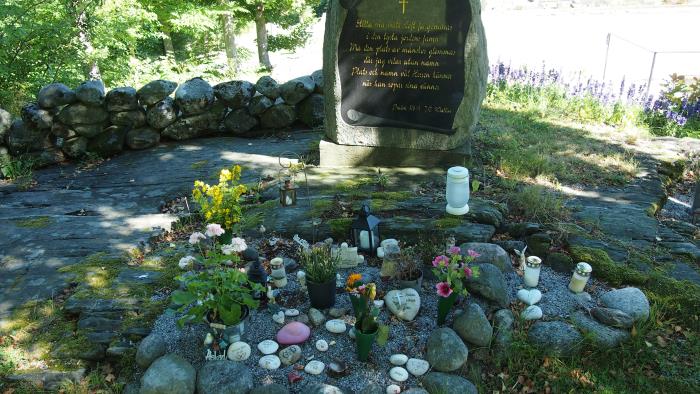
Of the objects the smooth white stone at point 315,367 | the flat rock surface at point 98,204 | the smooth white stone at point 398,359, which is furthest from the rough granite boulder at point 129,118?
the smooth white stone at point 398,359

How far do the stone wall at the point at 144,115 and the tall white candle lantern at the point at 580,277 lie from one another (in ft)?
16.3

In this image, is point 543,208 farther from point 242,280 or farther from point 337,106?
point 242,280

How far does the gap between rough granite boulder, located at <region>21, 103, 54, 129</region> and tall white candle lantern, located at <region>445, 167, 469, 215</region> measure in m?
5.85

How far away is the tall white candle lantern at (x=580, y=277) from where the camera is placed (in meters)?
3.81

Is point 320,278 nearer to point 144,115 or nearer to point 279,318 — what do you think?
point 279,318

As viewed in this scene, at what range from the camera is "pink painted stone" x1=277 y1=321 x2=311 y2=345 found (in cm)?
339

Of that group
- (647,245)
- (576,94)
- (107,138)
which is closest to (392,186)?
(647,245)

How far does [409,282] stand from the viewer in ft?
12.5

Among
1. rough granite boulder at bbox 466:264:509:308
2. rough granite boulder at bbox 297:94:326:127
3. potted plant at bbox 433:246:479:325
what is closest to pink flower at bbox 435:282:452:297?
potted plant at bbox 433:246:479:325

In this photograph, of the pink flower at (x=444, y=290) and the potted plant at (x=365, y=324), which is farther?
the pink flower at (x=444, y=290)

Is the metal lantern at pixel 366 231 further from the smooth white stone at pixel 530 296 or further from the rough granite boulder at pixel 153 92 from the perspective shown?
the rough granite boulder at pixel 153 92

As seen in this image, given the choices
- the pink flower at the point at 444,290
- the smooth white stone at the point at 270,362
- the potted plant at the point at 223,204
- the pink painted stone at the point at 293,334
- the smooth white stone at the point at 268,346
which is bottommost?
the smooth white stone at the point at 270,362

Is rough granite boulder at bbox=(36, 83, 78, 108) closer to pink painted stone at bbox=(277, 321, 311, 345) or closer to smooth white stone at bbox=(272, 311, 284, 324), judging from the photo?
smooth white stone at bbox=(272, 311, 284, 324)

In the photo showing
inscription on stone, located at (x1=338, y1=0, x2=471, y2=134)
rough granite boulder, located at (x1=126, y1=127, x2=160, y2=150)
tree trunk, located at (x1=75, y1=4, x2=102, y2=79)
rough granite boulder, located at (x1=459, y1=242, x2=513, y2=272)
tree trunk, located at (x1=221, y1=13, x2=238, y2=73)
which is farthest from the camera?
tree trunk, located at (x1=221, y1=13, x2=238, y2=73)
